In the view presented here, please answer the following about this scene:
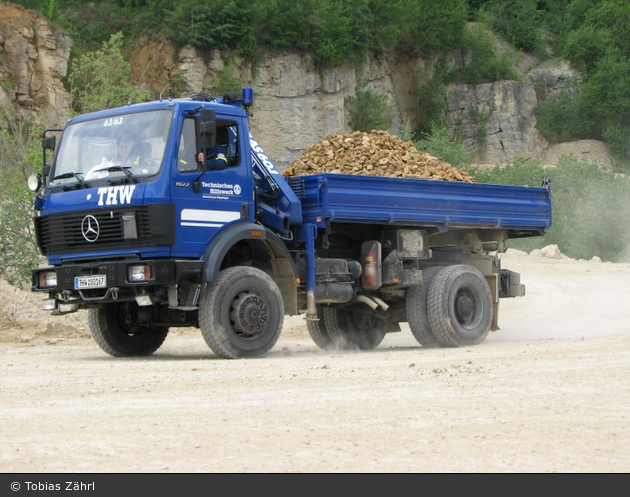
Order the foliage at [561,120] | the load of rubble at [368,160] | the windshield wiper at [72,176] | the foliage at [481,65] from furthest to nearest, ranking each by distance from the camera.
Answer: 1. the foliage at [561,120]
2. the foliage at [481,65]
3. the load of rubble at [368,160]
4. the windshield wiper at [72,176]

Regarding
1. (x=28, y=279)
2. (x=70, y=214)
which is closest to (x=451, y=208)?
(x=70, y=214)

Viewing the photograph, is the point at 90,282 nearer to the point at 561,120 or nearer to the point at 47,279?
the point at 47,279

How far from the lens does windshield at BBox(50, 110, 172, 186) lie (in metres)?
13.5

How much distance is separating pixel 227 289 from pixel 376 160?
377 cm

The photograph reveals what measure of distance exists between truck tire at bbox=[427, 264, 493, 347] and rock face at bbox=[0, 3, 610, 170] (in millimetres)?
26179

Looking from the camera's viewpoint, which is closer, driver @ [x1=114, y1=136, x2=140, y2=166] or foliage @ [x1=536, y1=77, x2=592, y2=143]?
driver @ [x1=114, y1=136, x2=140, y2=166]

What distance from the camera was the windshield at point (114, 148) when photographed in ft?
44.3

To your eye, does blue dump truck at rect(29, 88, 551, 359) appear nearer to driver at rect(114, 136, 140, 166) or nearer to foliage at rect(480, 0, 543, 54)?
driver at rect(114, 136, 140, 166)

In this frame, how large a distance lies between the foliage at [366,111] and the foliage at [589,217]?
15385mm

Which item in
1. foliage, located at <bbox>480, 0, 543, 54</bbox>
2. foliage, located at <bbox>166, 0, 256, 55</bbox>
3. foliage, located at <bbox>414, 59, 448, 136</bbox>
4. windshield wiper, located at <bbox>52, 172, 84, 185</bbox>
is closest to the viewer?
windshield wiper, located at <bbox>52, 172, 84, 185</bbox>

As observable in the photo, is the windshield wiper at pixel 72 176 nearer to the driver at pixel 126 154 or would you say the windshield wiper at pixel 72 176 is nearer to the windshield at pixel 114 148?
the windshield at pixel 114 148

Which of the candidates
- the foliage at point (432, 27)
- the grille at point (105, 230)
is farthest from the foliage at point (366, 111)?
the grille at point (105, 230)

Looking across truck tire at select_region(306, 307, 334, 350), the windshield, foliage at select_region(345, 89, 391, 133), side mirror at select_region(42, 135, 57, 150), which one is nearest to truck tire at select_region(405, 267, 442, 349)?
truck tire at select_region(306, 307, 334, 350)

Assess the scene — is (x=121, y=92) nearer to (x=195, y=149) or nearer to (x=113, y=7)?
(x=113, y=7)
